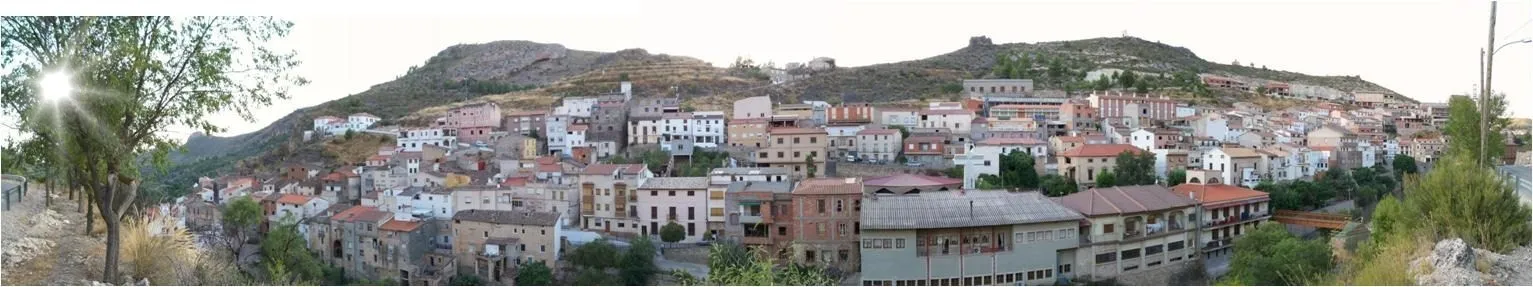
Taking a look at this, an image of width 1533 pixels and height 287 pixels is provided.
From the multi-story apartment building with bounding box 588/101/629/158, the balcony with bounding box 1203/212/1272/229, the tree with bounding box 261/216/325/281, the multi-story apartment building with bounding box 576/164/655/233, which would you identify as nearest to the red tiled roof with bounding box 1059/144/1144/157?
the balcony with bounding box 1203/212/1272/229

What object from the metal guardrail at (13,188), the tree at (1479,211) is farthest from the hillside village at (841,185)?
the tree at (1479,211)

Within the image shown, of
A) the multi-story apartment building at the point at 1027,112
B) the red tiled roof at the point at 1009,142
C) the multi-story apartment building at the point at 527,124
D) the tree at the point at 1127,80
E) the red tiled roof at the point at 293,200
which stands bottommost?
the red tiled roof at the point at 293,200

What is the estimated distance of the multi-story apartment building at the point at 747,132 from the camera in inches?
652

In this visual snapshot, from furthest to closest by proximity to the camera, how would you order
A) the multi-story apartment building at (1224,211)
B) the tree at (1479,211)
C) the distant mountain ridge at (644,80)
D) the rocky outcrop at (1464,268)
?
1. the distant mountain ridge at (644,80)
2. the multi-story apartment building at (1224,211)
3. the tree at (1479,211)
4. the rocky outcrop at (1464,268)

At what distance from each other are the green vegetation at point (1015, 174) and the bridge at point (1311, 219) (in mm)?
2925

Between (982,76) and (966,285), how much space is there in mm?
20201

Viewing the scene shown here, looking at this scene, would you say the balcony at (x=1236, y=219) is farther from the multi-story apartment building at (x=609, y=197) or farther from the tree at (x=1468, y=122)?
the multi-story apartment building at (x=609, y=197)

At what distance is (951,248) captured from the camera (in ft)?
29.5

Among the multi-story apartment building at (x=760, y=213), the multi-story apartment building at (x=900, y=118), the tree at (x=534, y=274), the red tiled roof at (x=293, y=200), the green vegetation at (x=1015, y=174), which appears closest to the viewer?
the tree at (x=534, y=274)

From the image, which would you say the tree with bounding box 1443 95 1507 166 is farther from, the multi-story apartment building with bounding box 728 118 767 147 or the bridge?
the multi-story apartment building with bounding box 728 118 767 147

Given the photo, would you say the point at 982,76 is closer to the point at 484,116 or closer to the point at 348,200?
the point at 484,116

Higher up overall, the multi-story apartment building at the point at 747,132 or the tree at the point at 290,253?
the multi-story apartment building at the point at 747,132

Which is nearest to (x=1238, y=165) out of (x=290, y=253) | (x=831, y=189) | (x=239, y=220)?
(x=831, y=189)

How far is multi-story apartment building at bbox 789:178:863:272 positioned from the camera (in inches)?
402
